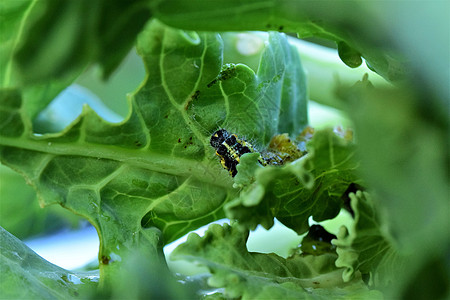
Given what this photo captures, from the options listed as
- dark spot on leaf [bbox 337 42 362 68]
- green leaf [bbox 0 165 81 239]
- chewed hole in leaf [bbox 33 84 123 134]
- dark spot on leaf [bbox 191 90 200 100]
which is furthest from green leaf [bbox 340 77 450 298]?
green leaf [bbox 0 165 81 239]

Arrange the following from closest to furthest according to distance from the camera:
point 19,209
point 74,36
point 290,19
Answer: point 74,36 < point 290,19 < point 19,209

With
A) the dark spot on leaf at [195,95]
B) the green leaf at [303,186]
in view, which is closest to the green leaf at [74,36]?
the green leaf at [303,186]

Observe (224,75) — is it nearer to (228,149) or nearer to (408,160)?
(228,149)

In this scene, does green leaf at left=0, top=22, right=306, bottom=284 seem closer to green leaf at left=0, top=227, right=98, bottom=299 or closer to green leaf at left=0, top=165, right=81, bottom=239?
green leaf at left=0, top=227, right=98, bottom=299

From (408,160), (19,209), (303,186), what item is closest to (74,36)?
(408,160)

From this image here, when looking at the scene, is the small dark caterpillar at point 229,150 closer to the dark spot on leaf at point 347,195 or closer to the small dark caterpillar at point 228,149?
the small dark caterpillar at point 228,149

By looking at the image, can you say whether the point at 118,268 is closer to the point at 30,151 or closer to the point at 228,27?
the point at 30,151

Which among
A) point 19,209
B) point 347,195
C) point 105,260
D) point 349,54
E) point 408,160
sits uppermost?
point 19,209
